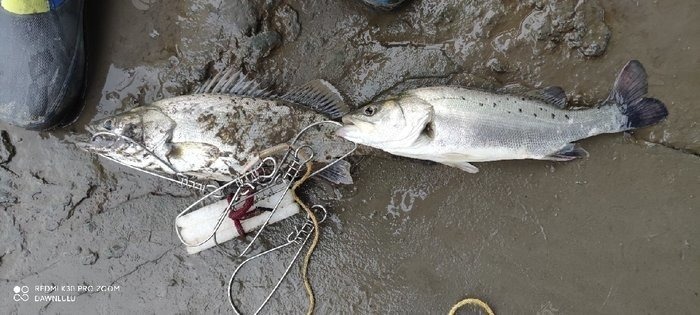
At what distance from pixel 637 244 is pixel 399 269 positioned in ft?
5.51

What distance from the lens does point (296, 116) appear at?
143 inches

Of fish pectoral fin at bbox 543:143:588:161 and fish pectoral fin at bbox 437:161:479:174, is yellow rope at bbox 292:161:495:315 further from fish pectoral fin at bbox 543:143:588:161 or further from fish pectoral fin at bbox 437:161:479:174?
fish pectoral fin at bbox 543:143:588:161

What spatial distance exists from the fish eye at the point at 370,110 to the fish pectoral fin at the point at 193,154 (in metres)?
1.09

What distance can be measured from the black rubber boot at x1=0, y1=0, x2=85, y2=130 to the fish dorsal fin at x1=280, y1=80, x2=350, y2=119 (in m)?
1.59

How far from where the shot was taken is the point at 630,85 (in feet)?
11.2

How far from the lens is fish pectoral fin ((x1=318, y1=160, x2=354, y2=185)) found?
12.1ft

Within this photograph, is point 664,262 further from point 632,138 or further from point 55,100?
point 55,100

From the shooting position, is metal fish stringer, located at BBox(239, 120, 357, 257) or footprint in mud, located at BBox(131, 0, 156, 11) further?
footprint in mud, located at BBox(131, 0, 156, 11)

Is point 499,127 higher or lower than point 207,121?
higher

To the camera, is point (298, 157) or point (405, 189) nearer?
point (298, 157)

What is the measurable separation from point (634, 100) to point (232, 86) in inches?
110

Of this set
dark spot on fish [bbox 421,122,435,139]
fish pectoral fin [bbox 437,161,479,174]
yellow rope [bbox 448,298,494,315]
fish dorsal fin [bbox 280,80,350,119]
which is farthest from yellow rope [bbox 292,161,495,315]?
fish pectoral fin [bbox 437,161,479,174]

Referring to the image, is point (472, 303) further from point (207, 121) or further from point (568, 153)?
point (207, 121)

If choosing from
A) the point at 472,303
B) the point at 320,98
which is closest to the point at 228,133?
the point at 320,98
